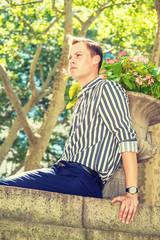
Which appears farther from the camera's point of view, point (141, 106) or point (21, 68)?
point (21, 68)

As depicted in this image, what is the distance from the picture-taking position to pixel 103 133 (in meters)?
3.19

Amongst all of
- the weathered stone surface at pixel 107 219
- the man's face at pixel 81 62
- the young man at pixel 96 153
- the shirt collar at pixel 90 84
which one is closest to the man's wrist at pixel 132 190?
the young man at pixel 96 153

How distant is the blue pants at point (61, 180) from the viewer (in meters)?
2.99

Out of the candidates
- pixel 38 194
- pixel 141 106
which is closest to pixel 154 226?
pixel 38 194

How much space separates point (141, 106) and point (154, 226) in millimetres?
1476

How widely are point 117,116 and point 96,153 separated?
34cm

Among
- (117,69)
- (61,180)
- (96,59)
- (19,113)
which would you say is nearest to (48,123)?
(19,113)

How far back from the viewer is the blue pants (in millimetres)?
2992

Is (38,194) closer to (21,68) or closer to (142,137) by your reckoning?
(142,137)

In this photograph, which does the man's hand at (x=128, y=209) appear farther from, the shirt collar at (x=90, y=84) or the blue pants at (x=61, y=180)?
the shirt collar at (x=90, y=84)

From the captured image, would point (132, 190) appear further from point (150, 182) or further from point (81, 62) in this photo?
point (150, 182)

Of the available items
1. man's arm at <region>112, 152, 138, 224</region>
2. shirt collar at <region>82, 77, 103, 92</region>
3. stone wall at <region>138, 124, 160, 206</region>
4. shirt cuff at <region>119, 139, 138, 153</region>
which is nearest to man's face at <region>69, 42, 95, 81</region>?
shirt collar at <region>82, 77, 103, 92</region>

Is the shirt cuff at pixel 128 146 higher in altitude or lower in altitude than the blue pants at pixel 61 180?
higher

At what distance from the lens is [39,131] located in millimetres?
9633
